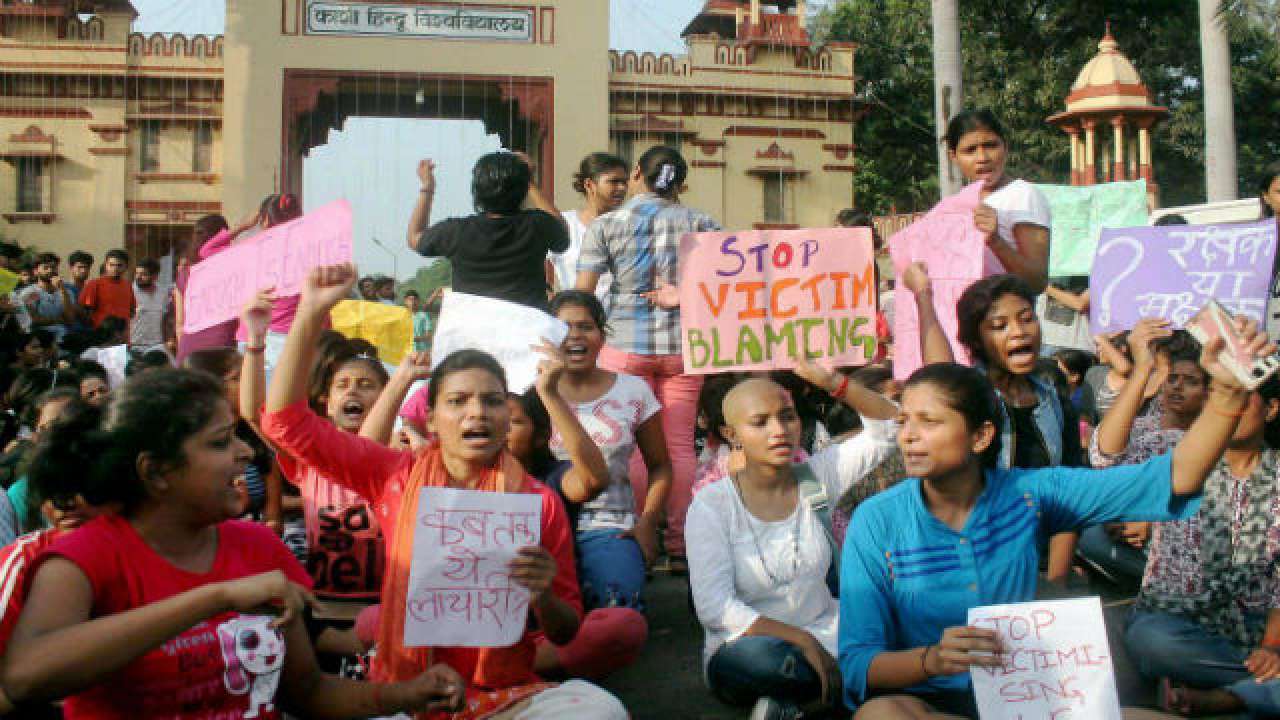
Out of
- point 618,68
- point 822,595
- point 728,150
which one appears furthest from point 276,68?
point 822,595

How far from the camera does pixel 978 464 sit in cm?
318

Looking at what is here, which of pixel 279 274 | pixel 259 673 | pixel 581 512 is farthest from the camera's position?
pixel 581 512

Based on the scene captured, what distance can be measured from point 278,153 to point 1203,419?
21727mm

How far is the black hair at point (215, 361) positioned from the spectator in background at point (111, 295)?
780 centimetres

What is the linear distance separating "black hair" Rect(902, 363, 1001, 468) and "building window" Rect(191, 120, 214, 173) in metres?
23.1

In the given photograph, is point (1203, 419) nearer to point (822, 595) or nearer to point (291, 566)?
point (822, 595)

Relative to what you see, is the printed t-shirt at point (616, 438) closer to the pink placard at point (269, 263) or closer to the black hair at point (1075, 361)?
the pink placard at point (269, 263)

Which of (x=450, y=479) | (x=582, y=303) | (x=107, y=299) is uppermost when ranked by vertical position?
(x=107, y=299)

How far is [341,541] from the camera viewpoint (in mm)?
4027

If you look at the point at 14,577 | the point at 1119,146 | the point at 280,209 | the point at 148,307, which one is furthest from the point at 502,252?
the point at 1119,146

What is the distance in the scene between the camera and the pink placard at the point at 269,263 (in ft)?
12.7

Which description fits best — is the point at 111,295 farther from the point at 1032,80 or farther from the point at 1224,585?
the point at 1032,80

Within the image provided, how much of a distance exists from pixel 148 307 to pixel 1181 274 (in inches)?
410

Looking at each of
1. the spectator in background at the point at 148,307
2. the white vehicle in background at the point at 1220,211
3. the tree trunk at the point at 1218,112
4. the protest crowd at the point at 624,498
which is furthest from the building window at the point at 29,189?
the white vehicle in background at the point at 1220,211
